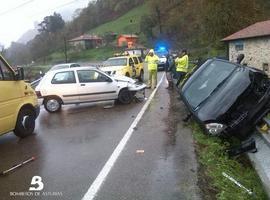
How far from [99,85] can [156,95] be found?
337 centimetres

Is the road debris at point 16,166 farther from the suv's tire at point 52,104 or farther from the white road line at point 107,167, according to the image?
the suv's tire at point 52,104

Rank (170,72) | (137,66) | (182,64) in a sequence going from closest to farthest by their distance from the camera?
1. (182,64)
2. (170,72)
3. (137,66)

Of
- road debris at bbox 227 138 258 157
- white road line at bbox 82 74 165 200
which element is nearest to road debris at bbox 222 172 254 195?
road debris at bbox 227 138 258 157

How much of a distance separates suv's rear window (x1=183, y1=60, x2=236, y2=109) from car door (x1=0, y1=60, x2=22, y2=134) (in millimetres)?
4048

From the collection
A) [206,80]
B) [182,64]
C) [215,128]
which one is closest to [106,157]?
[215,128]

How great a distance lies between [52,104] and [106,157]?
7.41 meters

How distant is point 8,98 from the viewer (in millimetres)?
9625

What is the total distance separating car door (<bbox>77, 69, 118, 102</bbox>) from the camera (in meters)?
15.2

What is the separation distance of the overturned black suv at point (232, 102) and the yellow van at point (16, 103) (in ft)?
13.0

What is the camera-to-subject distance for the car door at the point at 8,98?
30.8 feet

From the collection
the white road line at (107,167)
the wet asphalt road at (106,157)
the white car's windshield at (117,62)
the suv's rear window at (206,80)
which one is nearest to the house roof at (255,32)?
the white car's windshield at (117,62)

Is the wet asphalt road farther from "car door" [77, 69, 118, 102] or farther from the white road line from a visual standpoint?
"car door" [77, 69, 118, 102]

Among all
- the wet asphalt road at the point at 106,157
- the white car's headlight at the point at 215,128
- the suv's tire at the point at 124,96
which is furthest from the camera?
the suv's tire at the point at 124,96

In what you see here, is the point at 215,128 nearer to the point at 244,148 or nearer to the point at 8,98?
the point at 244,148
